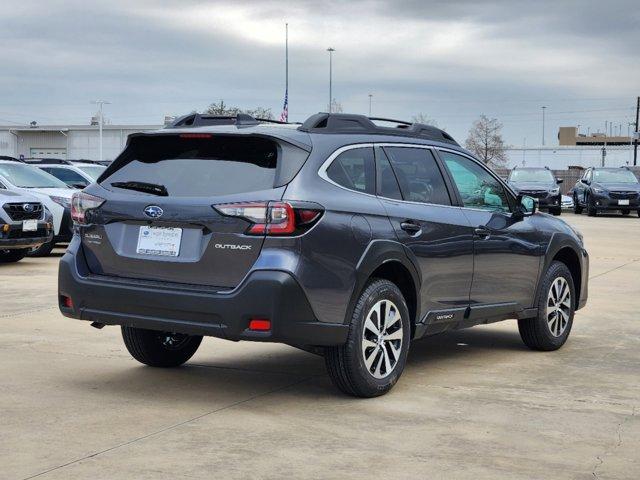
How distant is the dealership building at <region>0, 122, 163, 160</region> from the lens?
284 feet

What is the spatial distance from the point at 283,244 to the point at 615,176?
33.9 m

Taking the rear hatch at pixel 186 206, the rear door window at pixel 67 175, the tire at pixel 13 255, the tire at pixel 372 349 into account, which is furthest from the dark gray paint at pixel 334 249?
the rear door window at pixel 67 175

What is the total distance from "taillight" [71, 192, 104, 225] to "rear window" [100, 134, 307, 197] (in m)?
0.13

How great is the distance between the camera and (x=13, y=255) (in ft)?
55.2

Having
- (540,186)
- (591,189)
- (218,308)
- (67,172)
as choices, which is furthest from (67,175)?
(591,189)

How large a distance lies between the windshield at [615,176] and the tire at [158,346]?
106ft

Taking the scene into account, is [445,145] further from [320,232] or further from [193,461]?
[193,461]

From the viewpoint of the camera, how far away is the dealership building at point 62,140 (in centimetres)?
8650

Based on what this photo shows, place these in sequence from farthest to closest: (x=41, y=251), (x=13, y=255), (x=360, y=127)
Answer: (x=41, y=251)
(x=13, y=255)
(x=360, y=127)

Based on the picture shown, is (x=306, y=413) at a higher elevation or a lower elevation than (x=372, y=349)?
lower

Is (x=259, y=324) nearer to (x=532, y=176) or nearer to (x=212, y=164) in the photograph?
(x=212, y=164)

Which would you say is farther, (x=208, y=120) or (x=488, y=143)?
(x=488, y=143)

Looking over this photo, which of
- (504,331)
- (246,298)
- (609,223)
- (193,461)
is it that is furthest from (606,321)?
(609,223)

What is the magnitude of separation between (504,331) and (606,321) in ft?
4.38
